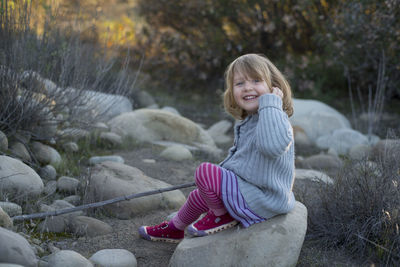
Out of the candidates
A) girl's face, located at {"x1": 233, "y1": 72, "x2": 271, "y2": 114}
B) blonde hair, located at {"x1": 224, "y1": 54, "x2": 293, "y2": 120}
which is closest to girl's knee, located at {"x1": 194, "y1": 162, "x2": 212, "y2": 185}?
girl's face, located at {"x1": 233, "y1": 72, "x2": 271, "y2": 114}

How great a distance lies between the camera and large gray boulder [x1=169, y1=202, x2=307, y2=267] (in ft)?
7.91

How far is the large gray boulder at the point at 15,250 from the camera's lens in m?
2.04

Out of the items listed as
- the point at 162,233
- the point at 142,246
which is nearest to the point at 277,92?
the point at 162,233

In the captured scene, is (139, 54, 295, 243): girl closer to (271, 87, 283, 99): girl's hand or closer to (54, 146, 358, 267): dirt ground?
(271, 87, 283, 99): girl's hand

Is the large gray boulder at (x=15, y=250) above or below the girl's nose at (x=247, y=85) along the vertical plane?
below

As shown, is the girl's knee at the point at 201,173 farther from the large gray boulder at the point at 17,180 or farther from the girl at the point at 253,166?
the large gray boulder at the point at 17,180

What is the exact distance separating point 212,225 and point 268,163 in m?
0.48

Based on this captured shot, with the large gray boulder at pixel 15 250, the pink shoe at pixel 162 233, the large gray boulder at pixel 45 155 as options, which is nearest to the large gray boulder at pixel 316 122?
the large gray boulder at pixel 45 155

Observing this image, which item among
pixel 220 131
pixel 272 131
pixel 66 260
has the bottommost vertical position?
pixel 220 131

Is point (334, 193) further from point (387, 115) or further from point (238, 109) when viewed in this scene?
point (387, 115)

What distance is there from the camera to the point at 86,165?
434 centimetres

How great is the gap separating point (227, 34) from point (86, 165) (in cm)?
553

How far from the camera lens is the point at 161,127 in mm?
5711

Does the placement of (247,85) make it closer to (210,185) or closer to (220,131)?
(210,185)
